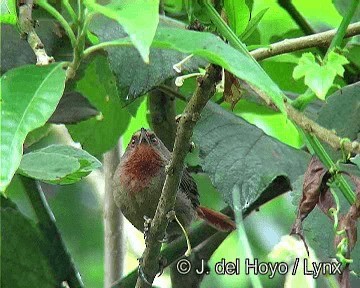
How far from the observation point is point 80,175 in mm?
1035

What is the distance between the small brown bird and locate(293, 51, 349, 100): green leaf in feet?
2.76

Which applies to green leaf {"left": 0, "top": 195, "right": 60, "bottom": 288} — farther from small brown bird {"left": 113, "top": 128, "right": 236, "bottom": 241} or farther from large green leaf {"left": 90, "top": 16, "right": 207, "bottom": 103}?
large green leaf {"left": 90, "top": 16, "right": 207, "bottom": 103}

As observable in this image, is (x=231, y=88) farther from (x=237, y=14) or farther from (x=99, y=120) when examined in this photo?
(x=99, y=120)

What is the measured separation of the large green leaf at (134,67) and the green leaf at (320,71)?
0.33m

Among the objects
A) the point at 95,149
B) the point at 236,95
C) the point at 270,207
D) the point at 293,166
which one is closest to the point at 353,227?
the point at 236,95

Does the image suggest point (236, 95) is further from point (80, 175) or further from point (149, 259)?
point (149, 259)

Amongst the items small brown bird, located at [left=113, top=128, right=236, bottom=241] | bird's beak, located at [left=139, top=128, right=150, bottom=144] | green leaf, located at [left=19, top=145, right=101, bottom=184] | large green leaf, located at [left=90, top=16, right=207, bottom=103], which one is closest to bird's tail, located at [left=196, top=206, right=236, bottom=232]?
small brown bird, located at [left=113, top=128, right=236, bottom=241]

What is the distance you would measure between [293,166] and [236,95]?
39cm

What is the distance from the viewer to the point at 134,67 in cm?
114

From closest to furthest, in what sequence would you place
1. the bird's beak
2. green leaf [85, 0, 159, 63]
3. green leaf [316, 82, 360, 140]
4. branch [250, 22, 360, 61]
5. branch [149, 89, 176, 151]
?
green leaf [85, 0, 159, 63] < branch [250, 22, 360, 61] < green leaf [316, 82, 360, 140] < branch [149, 89, 176, 151] < the bird's beak

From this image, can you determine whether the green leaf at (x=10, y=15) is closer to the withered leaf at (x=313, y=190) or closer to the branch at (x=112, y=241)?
the withered leaf at (x=313, y=190)

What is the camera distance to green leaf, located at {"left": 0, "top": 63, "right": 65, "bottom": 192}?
73cm

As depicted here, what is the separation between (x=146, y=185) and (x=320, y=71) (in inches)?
42.0

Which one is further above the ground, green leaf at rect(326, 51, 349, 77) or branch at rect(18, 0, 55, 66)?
green leaf at rect(326, 51, 349, 77)
